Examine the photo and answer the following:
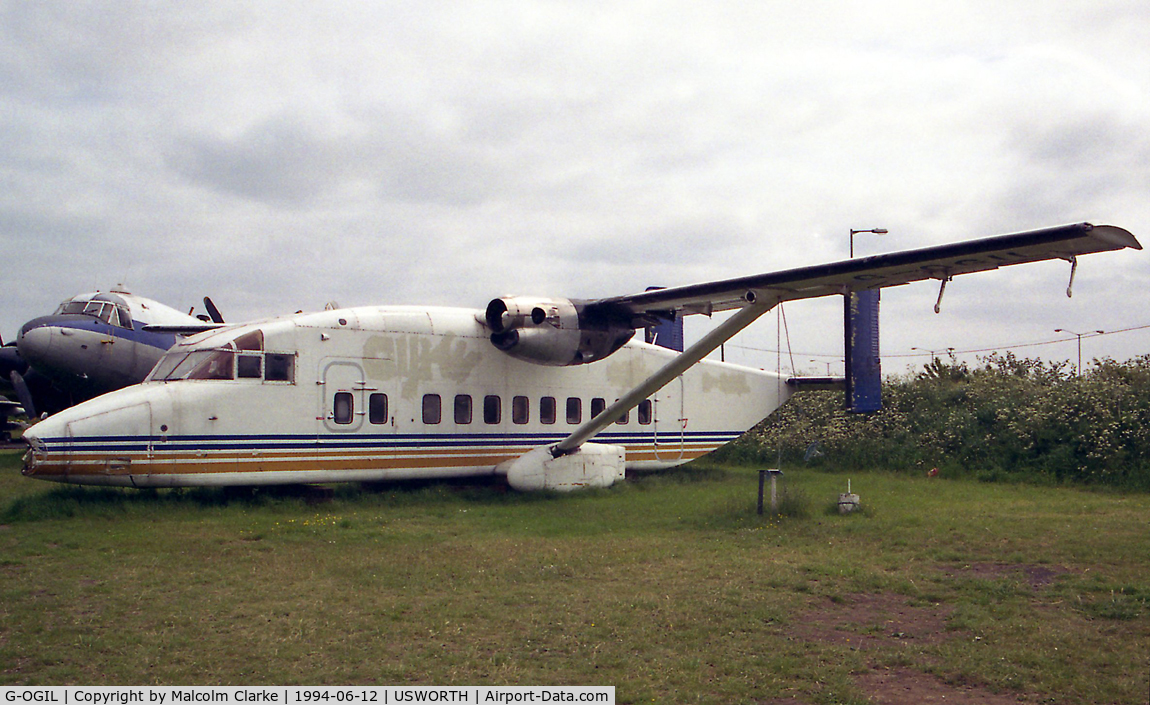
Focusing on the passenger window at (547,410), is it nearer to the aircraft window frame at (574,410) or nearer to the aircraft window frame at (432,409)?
the aircraft window frame at (574,410)

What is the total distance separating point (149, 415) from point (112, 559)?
370cm

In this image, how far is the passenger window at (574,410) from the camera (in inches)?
666

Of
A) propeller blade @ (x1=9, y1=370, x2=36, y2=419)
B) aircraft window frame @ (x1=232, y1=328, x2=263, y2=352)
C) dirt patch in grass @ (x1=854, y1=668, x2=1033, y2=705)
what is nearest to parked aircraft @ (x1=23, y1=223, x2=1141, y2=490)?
aircraft window frame @ (x1=232, y1=328, x2=263, y2=352)

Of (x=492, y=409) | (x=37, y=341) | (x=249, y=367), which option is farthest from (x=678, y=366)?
(x=37, y=341)

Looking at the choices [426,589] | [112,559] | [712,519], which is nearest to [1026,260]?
[712,519]

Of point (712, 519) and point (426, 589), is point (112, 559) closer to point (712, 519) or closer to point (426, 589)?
point (426, 589)

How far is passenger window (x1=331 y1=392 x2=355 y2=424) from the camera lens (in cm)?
1380

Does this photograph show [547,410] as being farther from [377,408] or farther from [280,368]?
[280,368]

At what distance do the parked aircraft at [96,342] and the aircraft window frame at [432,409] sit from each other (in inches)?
254

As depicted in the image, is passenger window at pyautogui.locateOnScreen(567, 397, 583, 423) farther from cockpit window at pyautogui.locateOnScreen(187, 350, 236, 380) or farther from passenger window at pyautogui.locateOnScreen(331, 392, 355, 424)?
cockpit window at pyautogui.locateOnScreen(187, 350, 236, 380)

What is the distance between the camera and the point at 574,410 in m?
17.0

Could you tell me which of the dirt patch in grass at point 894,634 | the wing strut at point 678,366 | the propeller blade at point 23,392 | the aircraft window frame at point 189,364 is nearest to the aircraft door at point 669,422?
the wing strut at point 678,366

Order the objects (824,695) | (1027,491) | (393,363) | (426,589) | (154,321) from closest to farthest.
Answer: (824,695), (426,589), (393,363), (1027,491), (154,321)

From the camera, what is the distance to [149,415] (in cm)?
1224
